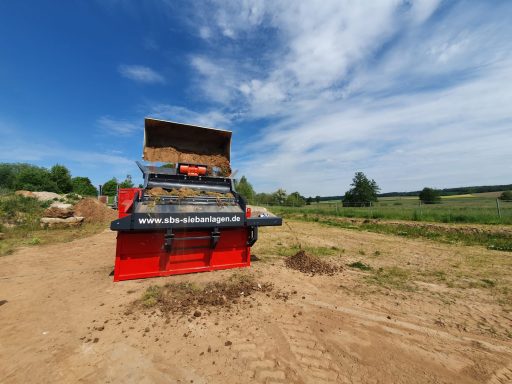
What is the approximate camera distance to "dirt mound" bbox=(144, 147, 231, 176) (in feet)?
19.5

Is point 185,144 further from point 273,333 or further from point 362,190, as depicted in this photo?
point 362,190

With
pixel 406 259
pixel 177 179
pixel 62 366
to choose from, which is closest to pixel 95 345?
pixel 62 366

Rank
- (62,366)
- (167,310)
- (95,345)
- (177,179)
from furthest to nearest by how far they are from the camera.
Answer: (177,179) < (167,310) < (95,345) < (62,366)

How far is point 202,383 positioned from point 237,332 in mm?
810

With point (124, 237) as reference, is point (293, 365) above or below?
below

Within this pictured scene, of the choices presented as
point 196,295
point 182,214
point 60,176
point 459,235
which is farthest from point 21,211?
point 60,176

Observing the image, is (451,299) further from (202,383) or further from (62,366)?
(62,366)

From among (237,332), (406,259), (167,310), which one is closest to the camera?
(237,332)

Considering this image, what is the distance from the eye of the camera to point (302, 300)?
3789 millimetres

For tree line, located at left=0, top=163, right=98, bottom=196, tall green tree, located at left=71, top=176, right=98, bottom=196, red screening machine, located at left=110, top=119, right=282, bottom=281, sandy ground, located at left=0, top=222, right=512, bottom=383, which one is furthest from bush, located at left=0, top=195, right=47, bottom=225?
tall green tree, located at left=71, top=176, right=98, bottom=196

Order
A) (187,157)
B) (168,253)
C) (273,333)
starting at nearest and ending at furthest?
(273,333) < (168,253) < (187,157)

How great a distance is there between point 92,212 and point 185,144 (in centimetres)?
1344

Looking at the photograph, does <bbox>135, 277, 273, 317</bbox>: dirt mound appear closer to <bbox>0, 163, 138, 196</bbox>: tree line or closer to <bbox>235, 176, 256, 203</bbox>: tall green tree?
<bbox>0, 163, 138, 196</bbox>: tree line

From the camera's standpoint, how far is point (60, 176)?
149ft
